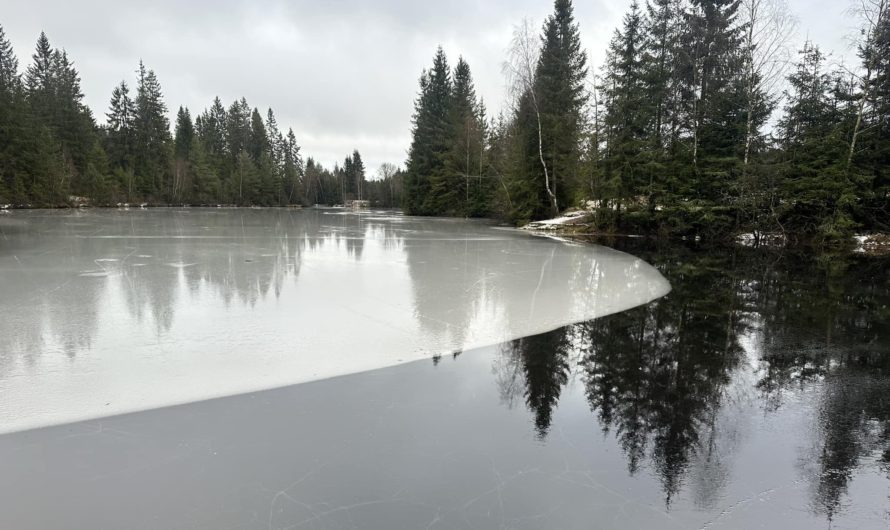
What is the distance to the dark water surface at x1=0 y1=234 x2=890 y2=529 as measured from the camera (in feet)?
7.21

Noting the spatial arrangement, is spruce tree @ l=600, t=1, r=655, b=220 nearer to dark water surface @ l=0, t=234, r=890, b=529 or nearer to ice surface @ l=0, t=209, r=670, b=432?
ice surface @ l=0, t=209, r=670, b=432

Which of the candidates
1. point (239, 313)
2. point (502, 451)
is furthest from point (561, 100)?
point (502, 451)

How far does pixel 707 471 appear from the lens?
2592 mm

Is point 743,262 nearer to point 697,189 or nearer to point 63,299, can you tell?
point 697,189

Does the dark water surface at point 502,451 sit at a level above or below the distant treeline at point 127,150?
below

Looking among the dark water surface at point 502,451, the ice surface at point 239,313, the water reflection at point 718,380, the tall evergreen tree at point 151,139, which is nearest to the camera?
the dark water surface at point 502,451

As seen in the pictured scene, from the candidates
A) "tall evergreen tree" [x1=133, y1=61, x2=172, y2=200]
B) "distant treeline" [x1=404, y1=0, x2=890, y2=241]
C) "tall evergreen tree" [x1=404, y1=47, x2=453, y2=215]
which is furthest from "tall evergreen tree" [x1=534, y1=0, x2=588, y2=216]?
"tall evergreen tree" [x1=133, y1=61, x2=172, y2=200]

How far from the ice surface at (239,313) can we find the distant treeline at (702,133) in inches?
386

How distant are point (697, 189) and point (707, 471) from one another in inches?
768

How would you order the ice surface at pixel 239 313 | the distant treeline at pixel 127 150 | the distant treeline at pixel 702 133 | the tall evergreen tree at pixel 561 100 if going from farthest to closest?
the distant treeline at pixel 127 150 < the tall evergreen tree at pixel 561 100 < the distant treeline at pixel 702 133 < the ice surface at pixel 239 313

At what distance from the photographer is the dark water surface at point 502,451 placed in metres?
2.20

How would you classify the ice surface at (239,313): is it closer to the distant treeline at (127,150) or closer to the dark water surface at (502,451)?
the dark water surface at (502,451)

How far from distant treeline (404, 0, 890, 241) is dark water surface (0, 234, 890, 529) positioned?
16006 millimetres

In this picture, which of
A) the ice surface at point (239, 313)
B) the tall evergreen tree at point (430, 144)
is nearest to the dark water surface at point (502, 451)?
the ice surface at point (239, 313)
